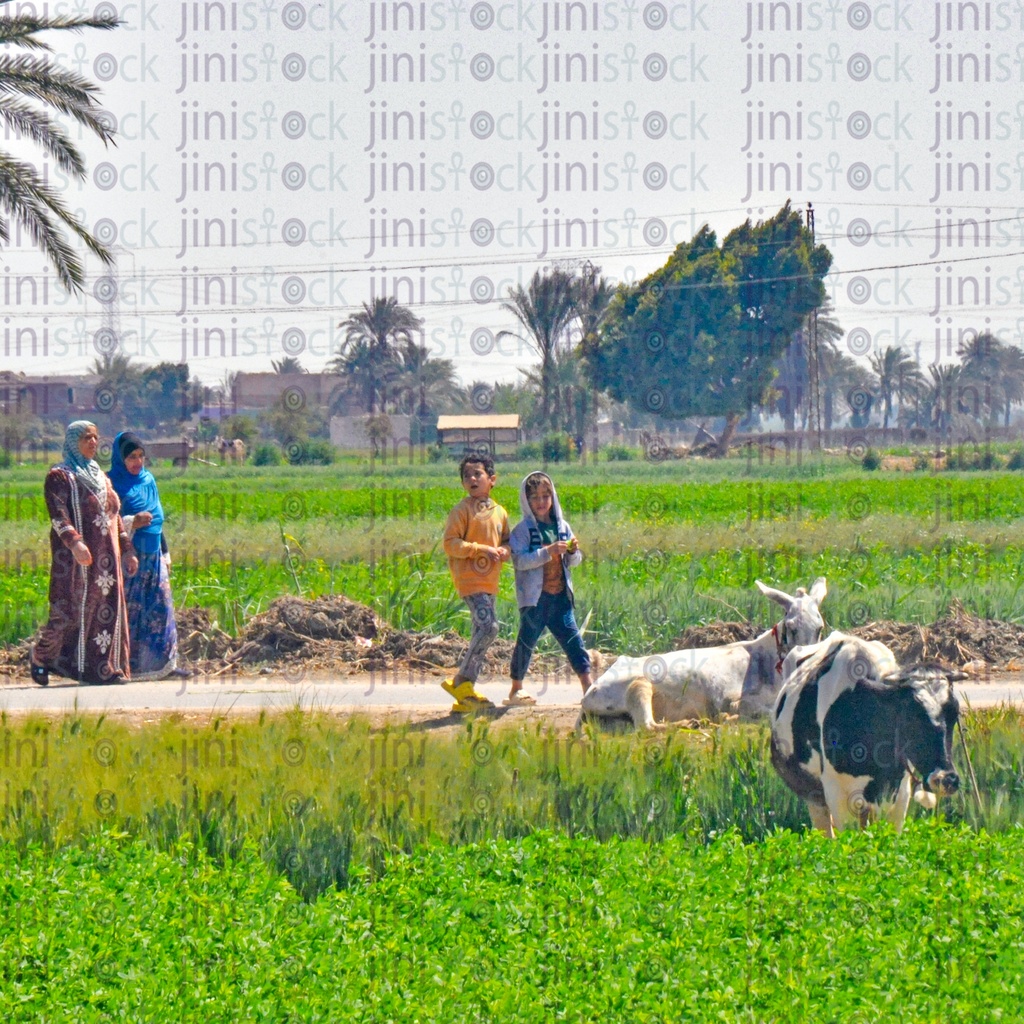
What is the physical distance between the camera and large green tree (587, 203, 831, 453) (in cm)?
7025

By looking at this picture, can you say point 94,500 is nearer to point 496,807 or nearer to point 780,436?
point 496,807

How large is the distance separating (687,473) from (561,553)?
4883cm

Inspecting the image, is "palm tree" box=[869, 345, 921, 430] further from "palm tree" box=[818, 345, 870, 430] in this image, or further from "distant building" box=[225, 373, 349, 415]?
"distant building" box=[225, 373, 349, 415]

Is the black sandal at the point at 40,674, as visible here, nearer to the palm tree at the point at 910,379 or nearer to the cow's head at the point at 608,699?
the cow's head at the point at 608,699

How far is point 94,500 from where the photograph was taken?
43.3 ft

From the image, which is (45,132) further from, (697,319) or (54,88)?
(697,319)

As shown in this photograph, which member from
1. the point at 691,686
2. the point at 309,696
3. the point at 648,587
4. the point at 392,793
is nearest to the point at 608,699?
the point at 691,686

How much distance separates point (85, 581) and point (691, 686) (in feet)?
18.4

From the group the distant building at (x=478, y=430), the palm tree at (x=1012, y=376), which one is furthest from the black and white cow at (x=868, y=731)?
the palm tree at (x=1012, y=376)

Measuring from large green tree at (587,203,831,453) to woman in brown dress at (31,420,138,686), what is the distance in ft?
192

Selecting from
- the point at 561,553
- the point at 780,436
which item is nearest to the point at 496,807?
the point at 561,553

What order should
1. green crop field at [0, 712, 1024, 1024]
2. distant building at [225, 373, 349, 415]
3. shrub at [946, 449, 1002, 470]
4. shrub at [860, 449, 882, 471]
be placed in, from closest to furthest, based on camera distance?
green crop field at [0, 712, 1024, 1024]
shrub at [860, 449, 882, 471]
shrub at [946, 449, 1002, 470]
distant building at [225, 373, 349, 415]

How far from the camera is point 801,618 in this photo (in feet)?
30.0

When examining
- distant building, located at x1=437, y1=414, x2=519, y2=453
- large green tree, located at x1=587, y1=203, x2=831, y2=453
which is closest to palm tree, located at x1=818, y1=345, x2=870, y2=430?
distant building, located at x1=437, y1=414, x2=519, y2=453
